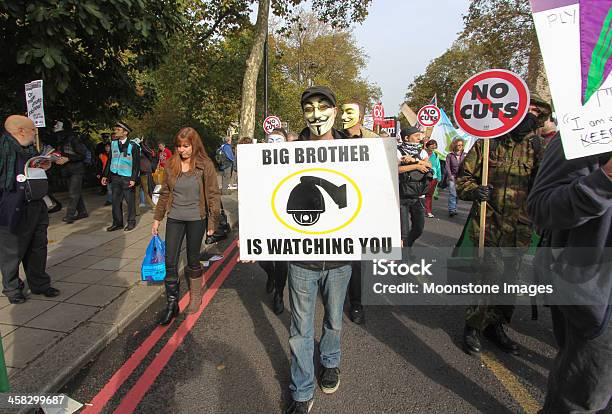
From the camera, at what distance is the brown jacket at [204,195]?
3.63 metres

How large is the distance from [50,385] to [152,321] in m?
1.17

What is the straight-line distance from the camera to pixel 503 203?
3053 millimetres

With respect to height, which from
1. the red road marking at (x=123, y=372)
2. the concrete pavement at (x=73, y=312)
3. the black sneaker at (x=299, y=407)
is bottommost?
the red road marking at (x=123, y=372)

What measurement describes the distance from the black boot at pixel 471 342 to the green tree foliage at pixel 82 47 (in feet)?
19.2

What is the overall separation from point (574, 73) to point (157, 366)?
3.23 metres

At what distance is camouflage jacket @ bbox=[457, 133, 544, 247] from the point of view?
294cm

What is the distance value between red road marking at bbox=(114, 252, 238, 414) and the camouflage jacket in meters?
2.83

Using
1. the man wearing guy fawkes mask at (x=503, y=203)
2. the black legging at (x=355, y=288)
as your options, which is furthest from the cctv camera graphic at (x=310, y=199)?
the black legging at (x=355, y=288)

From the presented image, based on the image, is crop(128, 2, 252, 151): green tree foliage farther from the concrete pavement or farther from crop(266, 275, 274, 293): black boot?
crop(266, 275, 274, 293): black boot

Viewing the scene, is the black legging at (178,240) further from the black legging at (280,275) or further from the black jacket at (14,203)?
the black jacket at (14,203)

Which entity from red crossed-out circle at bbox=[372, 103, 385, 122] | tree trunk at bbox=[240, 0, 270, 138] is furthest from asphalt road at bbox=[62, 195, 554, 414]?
red crossed-out circle at bbox=[372, 103, 385, 122]

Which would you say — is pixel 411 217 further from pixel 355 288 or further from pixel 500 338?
pixel 500 338

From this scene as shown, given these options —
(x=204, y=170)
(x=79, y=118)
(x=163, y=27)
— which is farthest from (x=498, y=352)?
(x=79, y=118)

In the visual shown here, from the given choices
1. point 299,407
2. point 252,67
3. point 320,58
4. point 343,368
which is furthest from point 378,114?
point 320,58
